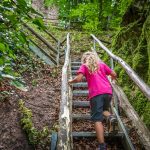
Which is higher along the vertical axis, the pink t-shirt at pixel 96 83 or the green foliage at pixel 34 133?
the pink t-shirt at pixel 96 83

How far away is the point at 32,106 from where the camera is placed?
7551 millimetres

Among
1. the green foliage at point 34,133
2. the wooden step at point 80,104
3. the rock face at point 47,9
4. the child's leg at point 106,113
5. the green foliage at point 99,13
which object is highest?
the rock face at point 47,9

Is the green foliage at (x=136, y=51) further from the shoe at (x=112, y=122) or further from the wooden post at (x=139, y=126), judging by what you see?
the wooden post at (x=139, y=126)

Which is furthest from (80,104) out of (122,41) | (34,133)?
(122,41)

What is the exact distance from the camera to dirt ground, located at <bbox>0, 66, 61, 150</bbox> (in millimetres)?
5902

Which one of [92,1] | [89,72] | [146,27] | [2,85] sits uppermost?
[92,1]

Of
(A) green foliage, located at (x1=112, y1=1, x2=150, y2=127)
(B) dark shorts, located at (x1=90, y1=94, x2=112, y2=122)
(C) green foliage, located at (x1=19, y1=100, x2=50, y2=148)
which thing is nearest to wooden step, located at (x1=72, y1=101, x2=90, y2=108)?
(A) green foliage, located at (x1=112, y1=1, x2=150, y2=127)

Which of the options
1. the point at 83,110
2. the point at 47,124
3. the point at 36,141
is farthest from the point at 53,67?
the point at 36,141

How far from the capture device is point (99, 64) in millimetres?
5664

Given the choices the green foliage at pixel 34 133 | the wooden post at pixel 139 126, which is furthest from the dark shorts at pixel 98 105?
the green foliage at pixel 34 133

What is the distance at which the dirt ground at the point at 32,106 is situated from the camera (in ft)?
19.4

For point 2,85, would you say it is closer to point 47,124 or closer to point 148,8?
point 47,124

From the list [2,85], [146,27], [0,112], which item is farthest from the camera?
[146,27]

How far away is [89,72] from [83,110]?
240 centimetres
